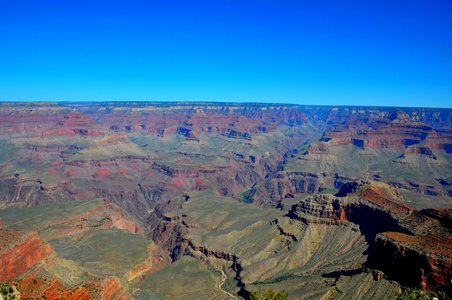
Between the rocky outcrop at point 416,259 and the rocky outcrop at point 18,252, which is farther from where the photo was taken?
the rocky outcrop at point 18,252

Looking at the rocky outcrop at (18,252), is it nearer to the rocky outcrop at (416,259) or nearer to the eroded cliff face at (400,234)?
the eroded cliff face at (400,234)

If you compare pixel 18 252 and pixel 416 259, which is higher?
pixel 416 259

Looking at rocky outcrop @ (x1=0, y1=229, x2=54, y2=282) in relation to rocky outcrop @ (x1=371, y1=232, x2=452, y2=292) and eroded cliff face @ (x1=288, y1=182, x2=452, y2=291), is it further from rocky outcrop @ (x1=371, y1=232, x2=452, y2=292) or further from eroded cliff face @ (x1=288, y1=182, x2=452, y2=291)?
rocky outcrop @ (x1=371, y1=232, x2=452, y2=292)

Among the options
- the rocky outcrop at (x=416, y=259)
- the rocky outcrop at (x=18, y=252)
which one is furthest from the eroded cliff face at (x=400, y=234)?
the rocky outcrop at (x=18, y=252)

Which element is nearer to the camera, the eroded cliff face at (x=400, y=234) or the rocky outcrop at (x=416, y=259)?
the rocky outcrop at (x=416, y=259)

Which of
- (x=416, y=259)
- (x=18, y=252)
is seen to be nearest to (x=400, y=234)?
(x=416, y=259)

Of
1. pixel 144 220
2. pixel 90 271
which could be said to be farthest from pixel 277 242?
pixel 144 220

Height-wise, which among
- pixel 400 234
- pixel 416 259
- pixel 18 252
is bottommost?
pixel 18 252

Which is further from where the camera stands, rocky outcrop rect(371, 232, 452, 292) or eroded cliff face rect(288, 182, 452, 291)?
eroded cliff face rect(288, 182, 452, 291)

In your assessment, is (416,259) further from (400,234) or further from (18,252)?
(18,252)

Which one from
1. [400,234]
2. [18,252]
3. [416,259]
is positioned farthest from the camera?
[400,234]

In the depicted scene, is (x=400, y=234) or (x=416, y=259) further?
(x=400, y=234)

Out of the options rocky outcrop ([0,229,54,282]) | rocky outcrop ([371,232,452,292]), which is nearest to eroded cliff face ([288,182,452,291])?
rocky outcrop ([371,232,452,292])
